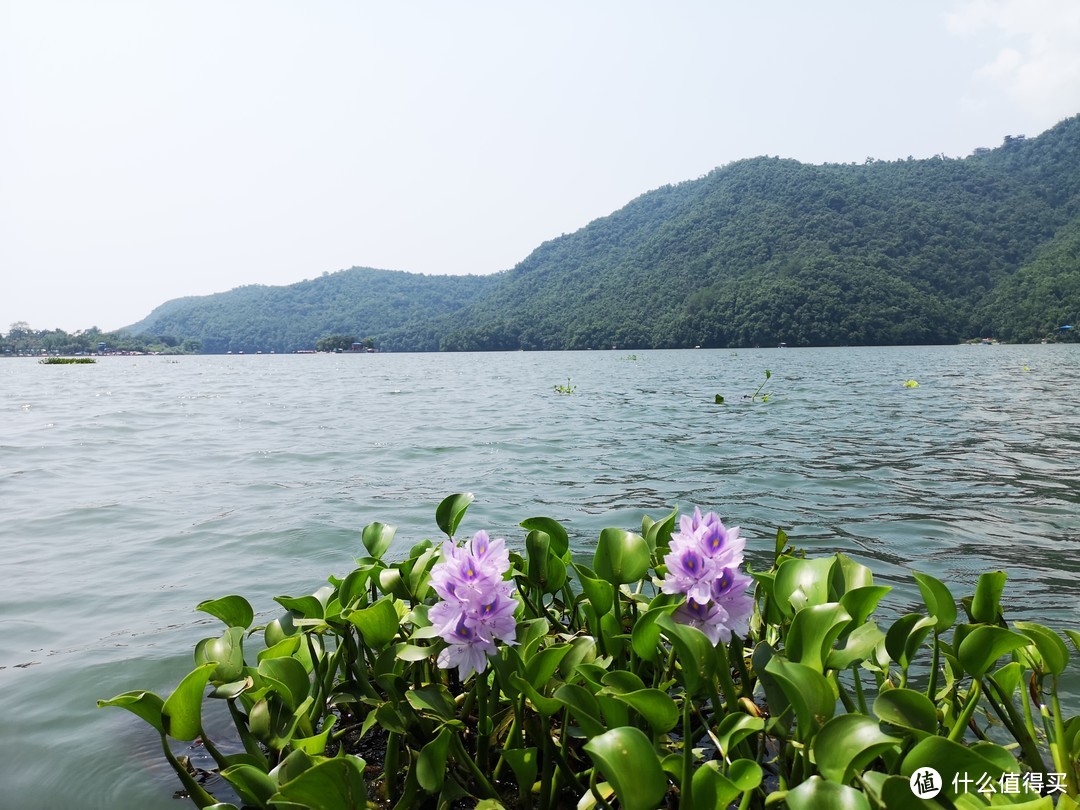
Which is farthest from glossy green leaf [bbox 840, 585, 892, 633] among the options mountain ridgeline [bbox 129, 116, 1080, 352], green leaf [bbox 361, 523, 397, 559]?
mountain ridgeline [bbox 129, 116, 1080, 352]

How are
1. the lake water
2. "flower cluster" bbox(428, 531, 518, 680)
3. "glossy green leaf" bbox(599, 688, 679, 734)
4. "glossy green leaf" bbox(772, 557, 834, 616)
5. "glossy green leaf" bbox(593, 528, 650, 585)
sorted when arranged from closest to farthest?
1. "glossy green leaf" bbox(599, 688, 679, 734)
2. "flower cluster" bbox(428, 531, 518, 680)
3. "glossy green leaf" bbox(772, 557, 834, 616)
4. "glossy green leaf" bbox(593, 528, 650, 585)
5. the lake water

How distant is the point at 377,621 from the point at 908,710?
1.44 metres

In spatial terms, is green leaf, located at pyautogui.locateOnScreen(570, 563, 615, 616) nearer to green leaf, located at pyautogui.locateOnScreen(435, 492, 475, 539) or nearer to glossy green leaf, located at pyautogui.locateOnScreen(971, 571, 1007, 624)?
green leaf, located at pyautogui.locateOnScreen(435, 492, 475, 539)

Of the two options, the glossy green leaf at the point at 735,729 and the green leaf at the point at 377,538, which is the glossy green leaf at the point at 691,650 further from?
the green leaf at the point at 377,538

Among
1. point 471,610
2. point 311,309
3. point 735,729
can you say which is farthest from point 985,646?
point 311,309

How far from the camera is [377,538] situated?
107 inches

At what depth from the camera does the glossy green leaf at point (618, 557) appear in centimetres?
228

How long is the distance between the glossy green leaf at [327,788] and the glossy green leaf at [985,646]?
1.54 meters

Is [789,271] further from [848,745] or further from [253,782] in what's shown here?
[253,782]

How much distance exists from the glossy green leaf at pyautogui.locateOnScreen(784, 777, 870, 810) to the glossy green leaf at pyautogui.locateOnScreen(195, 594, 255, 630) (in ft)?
5.59

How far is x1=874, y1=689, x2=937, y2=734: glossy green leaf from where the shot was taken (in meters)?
1.55

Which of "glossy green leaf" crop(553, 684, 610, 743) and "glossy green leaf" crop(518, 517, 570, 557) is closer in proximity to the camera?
"glossy green leaf" crop(553, 684, 610, 743)

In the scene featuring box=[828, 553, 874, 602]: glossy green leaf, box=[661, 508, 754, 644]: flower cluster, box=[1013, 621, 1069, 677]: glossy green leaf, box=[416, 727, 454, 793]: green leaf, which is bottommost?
box=[416, 727, 454, 793]: green leaf

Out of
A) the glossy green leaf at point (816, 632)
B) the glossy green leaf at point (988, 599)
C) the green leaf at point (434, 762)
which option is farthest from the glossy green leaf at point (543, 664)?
the glossy green leaf at point (988, 599)
